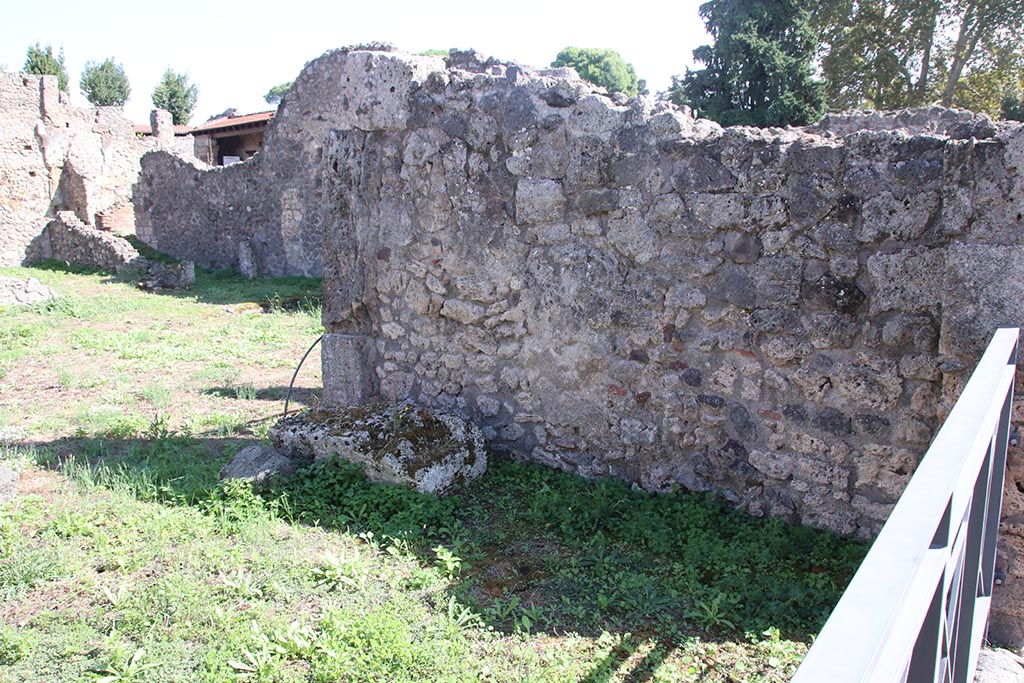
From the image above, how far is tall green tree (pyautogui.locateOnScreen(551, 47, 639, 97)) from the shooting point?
1873 inches

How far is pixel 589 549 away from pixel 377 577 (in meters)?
1.03

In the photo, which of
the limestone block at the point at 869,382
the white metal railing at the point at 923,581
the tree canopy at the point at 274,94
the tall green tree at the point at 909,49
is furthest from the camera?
the tree canopy at the point at 274,94

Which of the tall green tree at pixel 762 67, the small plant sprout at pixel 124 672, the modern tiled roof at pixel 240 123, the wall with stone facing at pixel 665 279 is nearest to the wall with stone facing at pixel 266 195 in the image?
the wall with stone facing at pixel 665 279

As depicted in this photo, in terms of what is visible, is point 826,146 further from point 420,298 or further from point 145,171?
point 145,171

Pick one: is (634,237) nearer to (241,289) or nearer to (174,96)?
(241,289)

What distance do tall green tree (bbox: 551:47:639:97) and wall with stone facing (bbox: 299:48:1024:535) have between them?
44663mm

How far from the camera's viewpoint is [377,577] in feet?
11.3

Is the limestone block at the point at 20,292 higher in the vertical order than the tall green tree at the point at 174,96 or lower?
lower

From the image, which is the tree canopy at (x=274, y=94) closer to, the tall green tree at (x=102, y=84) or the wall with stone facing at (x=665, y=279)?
the tall green tree at (x=102, y=84)

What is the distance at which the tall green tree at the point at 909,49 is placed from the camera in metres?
20.9

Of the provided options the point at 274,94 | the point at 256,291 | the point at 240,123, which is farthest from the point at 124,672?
the point at 274,94

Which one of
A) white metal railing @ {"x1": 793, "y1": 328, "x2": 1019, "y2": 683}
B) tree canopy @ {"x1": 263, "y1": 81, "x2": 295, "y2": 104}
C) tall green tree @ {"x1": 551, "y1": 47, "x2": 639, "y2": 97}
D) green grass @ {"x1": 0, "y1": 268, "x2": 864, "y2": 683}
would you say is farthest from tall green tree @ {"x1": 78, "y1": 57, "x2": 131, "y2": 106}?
white metal railing @ {"x1": 793, "y1": 328, "x2": 1019, "y2": 683}

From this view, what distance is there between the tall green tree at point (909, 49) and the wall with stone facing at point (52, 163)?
→ 20786 millimetres

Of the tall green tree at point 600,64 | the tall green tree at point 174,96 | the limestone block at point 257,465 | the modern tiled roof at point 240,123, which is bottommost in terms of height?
the limestone block at point 257,465
